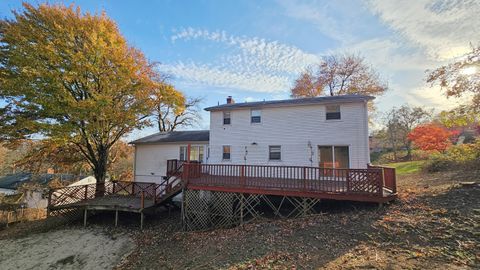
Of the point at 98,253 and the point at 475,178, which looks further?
the point at 475,178

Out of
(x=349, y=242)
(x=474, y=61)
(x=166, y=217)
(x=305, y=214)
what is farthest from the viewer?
(x=166, y=217)

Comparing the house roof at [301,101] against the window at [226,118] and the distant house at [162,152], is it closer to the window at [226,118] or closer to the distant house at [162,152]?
the window at [226,118]

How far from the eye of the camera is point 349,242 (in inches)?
254

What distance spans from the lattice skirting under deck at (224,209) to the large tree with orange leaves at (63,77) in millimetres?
7127

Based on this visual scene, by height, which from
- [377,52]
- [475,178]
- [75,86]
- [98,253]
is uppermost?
[377,52]

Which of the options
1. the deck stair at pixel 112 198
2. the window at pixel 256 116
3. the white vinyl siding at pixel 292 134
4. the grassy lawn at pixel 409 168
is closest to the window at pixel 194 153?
the white vinyl siding at pixel 292 134

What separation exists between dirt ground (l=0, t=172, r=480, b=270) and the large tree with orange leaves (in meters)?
6.05

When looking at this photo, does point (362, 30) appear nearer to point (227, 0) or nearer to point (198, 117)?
point (227, 0)

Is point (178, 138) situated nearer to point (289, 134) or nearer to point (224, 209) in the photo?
point (224, 209)

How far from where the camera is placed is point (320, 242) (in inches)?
265

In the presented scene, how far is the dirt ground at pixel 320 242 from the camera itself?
555cm

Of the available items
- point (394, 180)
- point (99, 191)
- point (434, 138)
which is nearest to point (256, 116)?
point (394, 180)

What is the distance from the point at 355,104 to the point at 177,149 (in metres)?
12.7

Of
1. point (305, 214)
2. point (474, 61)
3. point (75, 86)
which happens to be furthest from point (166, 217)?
point (474, 61)
